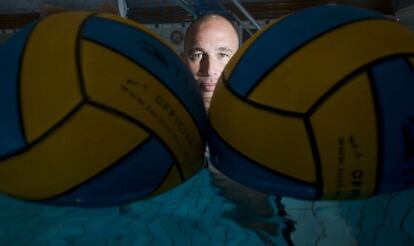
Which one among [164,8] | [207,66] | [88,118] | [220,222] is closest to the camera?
[88,118]

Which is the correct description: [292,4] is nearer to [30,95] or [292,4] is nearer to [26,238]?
[26,238]

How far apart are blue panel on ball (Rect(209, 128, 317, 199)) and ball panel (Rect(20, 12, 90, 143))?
0.26m

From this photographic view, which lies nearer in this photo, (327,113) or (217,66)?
(327,113)

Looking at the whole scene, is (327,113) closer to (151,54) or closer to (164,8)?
(151,54)

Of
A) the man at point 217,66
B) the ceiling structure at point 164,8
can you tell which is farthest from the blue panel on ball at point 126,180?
the ceiling structure at point 164,8

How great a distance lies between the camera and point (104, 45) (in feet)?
2.10

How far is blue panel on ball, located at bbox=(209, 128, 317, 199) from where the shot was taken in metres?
0.63

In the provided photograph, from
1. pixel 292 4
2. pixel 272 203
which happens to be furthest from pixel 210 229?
pixel 292 4

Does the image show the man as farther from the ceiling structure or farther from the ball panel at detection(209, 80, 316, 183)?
the ceiling structure

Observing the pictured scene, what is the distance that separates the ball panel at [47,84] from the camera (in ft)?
1.93

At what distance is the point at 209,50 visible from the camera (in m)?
1.54

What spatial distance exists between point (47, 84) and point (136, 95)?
0.13m

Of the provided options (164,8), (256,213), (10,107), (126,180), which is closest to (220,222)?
(256,213)

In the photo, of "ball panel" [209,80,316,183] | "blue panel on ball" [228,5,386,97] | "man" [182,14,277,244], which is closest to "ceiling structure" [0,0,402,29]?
"man" [182,14,277,244]
